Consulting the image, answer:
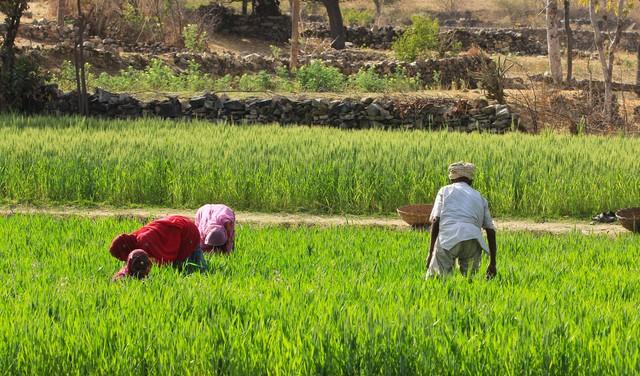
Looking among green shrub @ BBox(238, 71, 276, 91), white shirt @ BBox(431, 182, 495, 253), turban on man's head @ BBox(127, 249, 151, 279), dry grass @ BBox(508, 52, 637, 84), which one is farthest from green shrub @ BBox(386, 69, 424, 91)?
turban on man's head @ BBox(127, 249, 151, 279)

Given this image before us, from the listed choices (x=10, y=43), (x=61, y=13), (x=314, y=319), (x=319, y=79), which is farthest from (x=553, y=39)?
(x=314, y=319)

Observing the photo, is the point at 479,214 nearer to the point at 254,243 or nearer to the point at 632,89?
the point at 254,243

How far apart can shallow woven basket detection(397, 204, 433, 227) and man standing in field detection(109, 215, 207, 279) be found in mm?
3945

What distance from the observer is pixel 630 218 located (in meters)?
12.2

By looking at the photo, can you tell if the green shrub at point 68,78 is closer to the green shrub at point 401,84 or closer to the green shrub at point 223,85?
the green shrub at point 223,85

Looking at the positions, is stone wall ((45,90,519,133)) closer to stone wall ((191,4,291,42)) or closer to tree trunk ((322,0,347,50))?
tree trunk ((322,0,347,50))

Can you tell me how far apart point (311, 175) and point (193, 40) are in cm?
1796

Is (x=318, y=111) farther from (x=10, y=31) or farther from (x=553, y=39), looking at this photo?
(x=553, y=39)

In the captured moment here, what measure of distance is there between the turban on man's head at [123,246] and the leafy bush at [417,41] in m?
23.2

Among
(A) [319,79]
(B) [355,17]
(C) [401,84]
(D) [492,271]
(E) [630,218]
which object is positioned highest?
(B) [355,17]

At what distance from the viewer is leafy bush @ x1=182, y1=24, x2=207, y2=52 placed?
31375 millimetres

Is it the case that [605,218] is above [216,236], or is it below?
below

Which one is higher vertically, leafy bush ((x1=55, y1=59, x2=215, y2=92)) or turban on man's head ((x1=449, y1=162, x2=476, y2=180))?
leafy bush ((x1=55, y1=59, x2=215, y2=92))

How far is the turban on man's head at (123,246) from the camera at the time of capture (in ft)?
26.5
